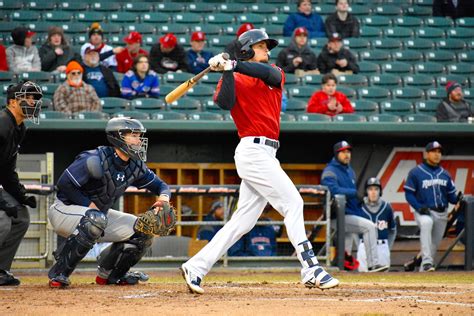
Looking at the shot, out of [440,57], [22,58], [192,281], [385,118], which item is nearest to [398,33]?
[440,57]

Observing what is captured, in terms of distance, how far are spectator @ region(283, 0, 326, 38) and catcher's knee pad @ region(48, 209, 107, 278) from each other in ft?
24.8

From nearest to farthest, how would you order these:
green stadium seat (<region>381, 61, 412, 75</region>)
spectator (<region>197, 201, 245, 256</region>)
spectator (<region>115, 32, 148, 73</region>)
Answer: spectator (<region>197, 201, 245, 256</region>) → spectator (<region>115, 32, 148, 73</region>) → green stadium seat (<region>381, 61, 412, 75</region>)

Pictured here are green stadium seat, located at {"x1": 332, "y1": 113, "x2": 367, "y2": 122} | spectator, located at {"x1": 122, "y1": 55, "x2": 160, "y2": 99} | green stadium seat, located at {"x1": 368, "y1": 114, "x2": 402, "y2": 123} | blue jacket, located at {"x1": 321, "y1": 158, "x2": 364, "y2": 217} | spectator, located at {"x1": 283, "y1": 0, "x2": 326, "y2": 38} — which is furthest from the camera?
spectator, located at {"x1": 283, "y1": 0, "x2": 326, "y2": 38}

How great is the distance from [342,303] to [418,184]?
209 inches

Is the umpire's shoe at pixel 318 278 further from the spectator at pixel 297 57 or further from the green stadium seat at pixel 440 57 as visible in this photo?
the green stadium seat at pixel 440 57

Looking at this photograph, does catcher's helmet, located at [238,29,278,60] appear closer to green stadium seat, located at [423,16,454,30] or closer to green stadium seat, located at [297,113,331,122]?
green stadium seat, located at [297,113,331,122]

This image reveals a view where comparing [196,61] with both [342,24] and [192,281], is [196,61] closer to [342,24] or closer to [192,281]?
[342,24]

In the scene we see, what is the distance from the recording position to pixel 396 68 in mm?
13570

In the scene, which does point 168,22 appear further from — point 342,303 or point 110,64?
point 342,303

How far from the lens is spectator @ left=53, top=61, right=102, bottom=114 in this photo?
11.0 meters

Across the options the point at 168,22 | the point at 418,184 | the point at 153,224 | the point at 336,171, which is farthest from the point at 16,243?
the point at 168,22

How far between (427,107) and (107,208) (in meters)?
6.39

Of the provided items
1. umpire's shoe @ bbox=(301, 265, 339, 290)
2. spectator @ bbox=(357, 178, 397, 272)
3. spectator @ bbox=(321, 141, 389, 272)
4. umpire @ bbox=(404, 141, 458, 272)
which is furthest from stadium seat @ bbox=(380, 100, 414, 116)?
umpire's shoe @ bbox=(301, 265, 339, 290)

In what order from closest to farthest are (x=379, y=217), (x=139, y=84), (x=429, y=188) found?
1. (x=379, y=217)
2. (x=429, y=188)
3. (x=139, y=84)
